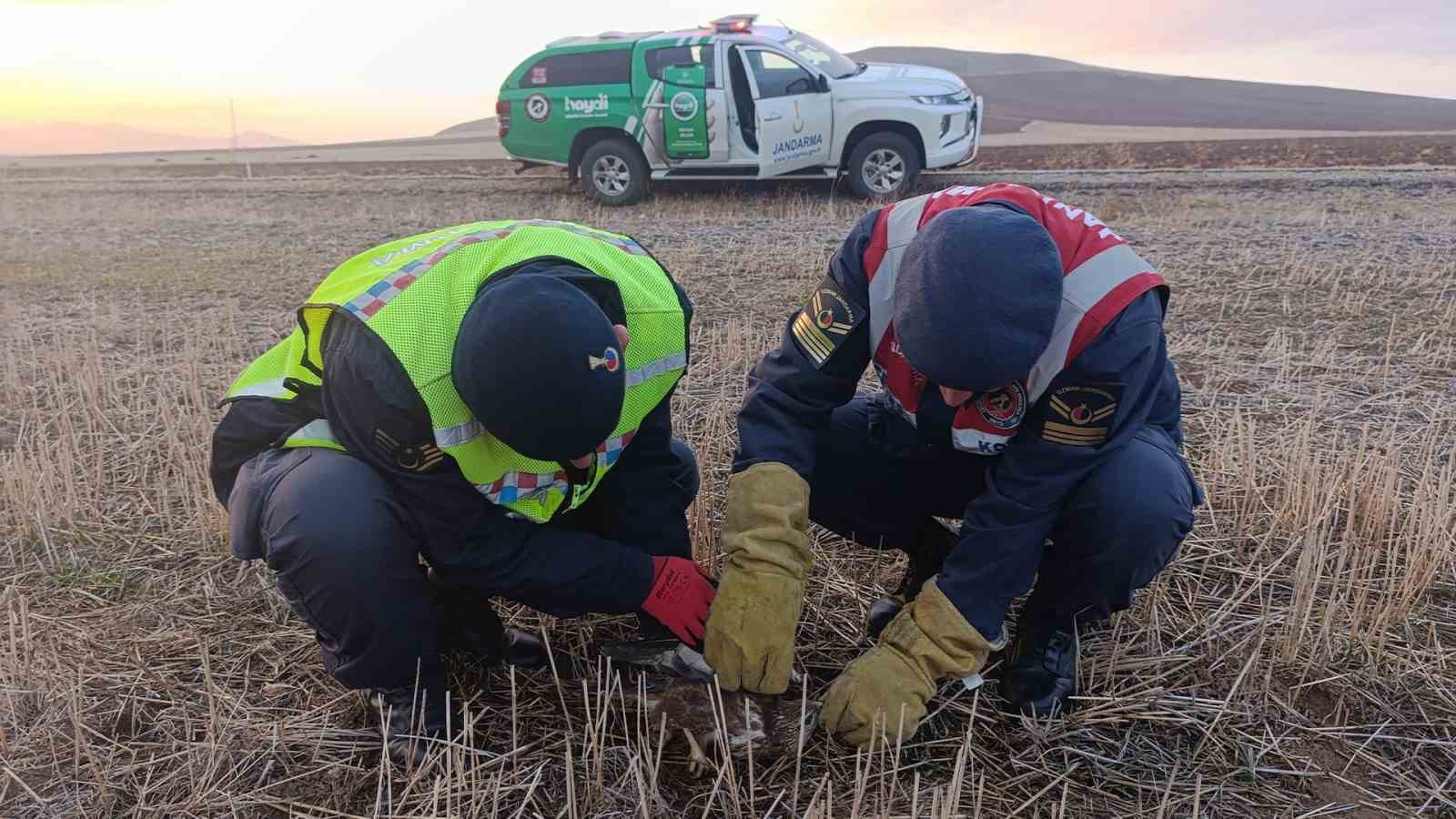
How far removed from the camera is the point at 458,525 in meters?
1.99

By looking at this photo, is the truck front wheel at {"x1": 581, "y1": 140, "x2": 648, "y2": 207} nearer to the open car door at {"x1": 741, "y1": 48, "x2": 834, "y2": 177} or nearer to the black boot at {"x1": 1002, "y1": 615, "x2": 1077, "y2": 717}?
the open car door at {"x1": 741, "y1": 48, "x2": 834, "y2": 177}

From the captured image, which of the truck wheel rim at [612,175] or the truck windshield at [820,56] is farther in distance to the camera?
the truck wheel rim at [612,175]

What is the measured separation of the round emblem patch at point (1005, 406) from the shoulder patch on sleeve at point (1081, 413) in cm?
7

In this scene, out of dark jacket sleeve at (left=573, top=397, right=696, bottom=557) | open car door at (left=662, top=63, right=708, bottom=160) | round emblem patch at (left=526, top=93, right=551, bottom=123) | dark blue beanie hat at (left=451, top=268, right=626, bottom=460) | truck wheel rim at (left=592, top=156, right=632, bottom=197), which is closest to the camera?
dark blue beanie hat at (left=451, top=268, right=626, bottom=460)

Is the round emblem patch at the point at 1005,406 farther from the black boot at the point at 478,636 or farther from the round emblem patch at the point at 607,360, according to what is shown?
the black boot at the point at 478,636

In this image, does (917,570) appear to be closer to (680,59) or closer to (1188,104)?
(680,59)

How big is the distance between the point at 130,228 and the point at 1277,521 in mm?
11902

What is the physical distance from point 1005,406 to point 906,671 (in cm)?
63

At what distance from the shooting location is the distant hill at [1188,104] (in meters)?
39.3

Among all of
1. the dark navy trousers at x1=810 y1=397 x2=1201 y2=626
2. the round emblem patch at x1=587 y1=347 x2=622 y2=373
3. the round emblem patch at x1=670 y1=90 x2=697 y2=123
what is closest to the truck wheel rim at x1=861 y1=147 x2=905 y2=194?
the round emblem patch at x1=670 y1=90 x2=697 y2=123

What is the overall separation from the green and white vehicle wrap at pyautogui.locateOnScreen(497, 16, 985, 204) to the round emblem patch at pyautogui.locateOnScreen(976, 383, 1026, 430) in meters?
9.23

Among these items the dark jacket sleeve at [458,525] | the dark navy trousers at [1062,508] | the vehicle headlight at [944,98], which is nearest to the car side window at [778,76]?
the vehicle headlight at [944,98]

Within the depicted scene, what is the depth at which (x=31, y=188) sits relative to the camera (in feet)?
57.8

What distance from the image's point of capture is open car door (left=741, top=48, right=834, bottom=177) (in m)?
10.6
